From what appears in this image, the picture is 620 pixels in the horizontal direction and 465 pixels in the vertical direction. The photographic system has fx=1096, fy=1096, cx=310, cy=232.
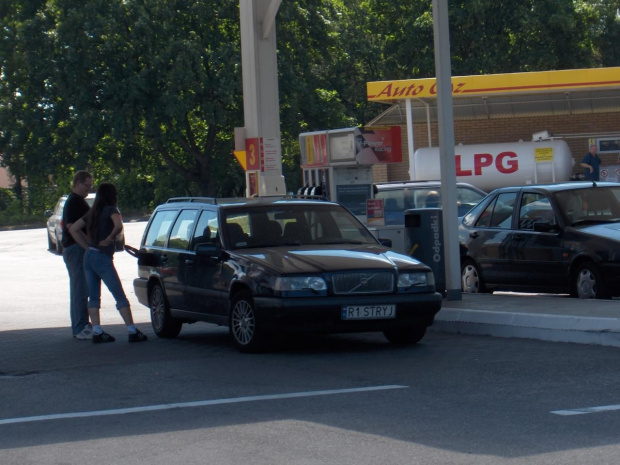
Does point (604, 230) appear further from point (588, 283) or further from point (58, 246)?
point (58, 246)

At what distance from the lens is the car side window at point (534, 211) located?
1423 cm

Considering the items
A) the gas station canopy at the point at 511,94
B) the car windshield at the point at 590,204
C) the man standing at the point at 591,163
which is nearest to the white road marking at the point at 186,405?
the car windshield at the point at 590,204

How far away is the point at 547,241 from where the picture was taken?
550 inches

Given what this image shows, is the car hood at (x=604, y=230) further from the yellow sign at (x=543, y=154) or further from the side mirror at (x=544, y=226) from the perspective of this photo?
the yellow sign at (x=543, y=154)

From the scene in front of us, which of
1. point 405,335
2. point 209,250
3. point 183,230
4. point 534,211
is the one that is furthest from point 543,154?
point 209,250

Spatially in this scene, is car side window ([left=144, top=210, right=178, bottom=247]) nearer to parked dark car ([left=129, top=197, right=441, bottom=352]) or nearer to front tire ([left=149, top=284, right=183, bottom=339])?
parked dark car ([left=129, top=197, right=441, bottom=352])

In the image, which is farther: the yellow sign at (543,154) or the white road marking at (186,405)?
the yellow sign at (543,154)

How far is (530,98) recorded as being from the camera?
31969 mm

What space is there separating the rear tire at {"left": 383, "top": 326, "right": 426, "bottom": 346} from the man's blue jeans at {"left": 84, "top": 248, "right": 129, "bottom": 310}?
3.00 meters

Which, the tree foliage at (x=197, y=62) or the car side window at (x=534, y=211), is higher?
the tree foliage at (x=197, y=62)

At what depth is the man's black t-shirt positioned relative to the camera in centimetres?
1248

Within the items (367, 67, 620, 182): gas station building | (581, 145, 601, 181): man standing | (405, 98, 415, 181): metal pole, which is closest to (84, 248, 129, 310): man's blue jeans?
(581, 145, 601, 181): man standing

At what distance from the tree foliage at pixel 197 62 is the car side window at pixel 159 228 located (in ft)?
98.5

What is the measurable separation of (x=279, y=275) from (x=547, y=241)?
5041mm
